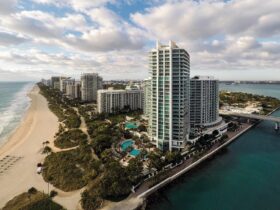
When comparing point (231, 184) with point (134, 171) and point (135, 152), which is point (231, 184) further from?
point (135, 152)

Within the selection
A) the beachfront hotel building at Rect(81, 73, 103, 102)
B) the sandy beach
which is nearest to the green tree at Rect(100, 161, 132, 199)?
the sandy beach

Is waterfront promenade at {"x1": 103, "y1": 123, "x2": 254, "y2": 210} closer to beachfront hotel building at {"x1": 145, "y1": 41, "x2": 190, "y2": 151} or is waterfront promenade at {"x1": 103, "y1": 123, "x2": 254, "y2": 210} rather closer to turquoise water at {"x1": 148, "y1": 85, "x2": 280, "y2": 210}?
turquoise water at {"x1": 148, "y1": 85, "x2": 280, "y2": 210}

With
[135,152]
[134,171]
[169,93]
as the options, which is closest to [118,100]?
[169,93]

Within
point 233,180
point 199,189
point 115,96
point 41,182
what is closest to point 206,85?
point 233,180

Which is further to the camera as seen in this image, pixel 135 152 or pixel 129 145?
pixel 129 145

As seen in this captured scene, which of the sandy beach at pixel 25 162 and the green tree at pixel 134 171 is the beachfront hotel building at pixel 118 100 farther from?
the green tree at pixel 134 171

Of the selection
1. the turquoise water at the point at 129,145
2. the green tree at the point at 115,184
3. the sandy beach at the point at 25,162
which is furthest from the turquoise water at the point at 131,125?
the green tree at the point at 115,184
